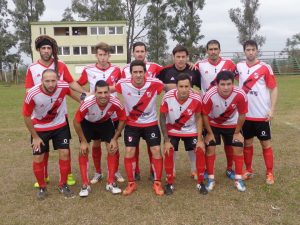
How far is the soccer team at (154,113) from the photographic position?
5234 millimetres

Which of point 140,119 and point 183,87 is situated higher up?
point 183,87

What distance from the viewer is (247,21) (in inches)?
1916

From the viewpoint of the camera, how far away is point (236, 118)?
5.61 metres

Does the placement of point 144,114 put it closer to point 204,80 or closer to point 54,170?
point 204,80

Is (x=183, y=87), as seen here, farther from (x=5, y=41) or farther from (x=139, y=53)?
(x=5, y=41)

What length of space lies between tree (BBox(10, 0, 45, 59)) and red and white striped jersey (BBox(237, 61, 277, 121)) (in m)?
48.9

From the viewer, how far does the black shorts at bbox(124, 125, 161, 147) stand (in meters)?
5.45

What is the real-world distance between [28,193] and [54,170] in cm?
118

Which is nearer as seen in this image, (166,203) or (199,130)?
(166,203)

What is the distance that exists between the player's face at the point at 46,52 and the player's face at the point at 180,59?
1.79m

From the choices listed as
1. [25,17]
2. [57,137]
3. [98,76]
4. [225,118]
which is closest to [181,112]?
[225,118]

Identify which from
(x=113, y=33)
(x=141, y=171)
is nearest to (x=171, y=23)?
(x=113, y=33)

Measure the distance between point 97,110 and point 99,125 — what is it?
325 mm

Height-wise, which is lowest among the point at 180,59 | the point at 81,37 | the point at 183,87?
the point at 183,87
